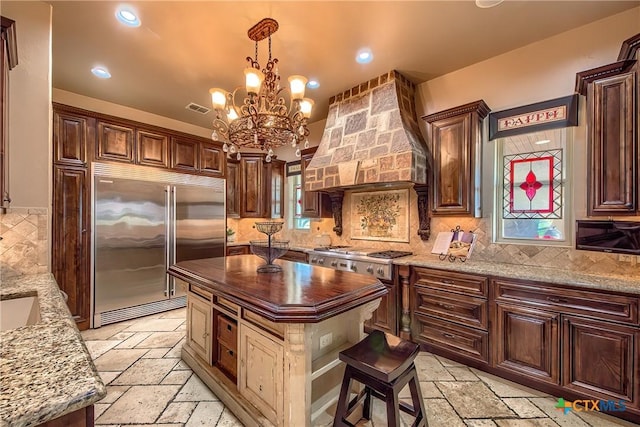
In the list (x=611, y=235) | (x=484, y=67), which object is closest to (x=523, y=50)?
(x=484, y=67)

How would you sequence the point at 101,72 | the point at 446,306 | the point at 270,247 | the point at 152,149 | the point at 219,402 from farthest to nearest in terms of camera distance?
the point at 152,149 < the point at 101,72 < the point at 446,306 < the point at 270,247 < the point at 219,402

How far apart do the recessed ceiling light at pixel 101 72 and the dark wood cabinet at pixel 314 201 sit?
8.72 feet

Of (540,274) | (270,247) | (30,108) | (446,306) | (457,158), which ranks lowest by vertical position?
(446,306)

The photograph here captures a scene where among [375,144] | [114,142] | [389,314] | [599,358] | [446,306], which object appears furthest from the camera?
[114,142]

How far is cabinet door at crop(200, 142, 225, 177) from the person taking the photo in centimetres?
440

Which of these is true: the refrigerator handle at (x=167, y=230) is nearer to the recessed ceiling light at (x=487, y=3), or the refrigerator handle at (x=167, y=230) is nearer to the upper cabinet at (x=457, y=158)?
the upper cabinet at (x=457, y=158)

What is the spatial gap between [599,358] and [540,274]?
0.65m

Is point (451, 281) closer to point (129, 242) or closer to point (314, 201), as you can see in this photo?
point (314, 201)

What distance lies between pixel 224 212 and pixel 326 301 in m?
3.58

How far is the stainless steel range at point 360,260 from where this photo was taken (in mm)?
3000

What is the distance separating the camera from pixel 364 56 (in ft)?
9.43

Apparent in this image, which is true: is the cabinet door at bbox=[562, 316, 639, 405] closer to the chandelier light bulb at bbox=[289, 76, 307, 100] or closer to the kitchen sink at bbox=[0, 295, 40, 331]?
the chandelier light bulb at bbox=[289, 76, 307, 100]

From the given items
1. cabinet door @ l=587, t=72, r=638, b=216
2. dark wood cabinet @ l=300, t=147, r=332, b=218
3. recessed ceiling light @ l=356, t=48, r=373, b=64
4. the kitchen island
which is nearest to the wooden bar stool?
the kitchen island

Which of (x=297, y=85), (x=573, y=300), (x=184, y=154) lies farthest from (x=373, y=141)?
(x=184, y=154)
